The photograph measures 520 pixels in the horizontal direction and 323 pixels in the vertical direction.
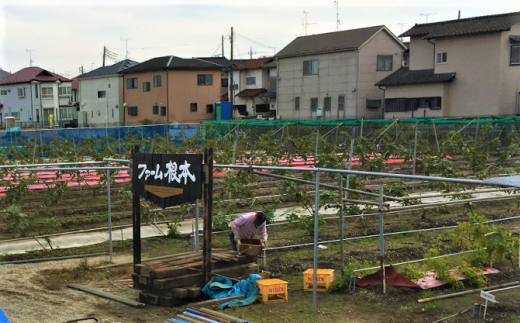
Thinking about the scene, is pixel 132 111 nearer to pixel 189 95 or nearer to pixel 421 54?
pixel 189 95

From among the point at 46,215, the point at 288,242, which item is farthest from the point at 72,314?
the point at 46,215

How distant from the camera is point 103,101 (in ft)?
184

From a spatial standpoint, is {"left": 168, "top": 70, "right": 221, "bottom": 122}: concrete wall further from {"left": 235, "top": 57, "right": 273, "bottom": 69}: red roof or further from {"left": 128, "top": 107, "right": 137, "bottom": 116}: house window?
{"left": 235, "top": 57, "right": 273, "bottom": 69}: red roof

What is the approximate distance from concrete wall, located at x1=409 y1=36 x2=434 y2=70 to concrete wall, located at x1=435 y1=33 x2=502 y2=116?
1.66 m

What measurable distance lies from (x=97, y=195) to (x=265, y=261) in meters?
8.91

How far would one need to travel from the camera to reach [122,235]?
12.8 m

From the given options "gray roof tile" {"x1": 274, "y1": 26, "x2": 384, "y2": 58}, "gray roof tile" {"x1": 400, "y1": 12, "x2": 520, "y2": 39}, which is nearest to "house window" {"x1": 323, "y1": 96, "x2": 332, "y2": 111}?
"gray roof tile" {"x1": 274, "y1": 26, "x2": 384, "y2": 58}

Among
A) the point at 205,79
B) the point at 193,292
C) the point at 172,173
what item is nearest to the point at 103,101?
the point at 205,79

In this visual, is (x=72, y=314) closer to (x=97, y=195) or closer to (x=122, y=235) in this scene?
(x=122, y=235)

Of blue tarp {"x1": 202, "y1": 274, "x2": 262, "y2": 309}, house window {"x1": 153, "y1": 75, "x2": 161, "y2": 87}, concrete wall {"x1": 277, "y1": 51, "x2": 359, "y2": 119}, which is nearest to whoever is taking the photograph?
blue tarp {"x1": 202, "y1": 274, "x2": 262, "y2": 309}

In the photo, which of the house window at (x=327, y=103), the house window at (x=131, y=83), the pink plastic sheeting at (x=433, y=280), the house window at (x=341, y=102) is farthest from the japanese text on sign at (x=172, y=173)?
the house window at (x=131, y=83)

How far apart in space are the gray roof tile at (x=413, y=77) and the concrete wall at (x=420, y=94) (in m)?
0.40

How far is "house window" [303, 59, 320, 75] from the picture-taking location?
4491 cm

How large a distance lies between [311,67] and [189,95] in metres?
12.0
